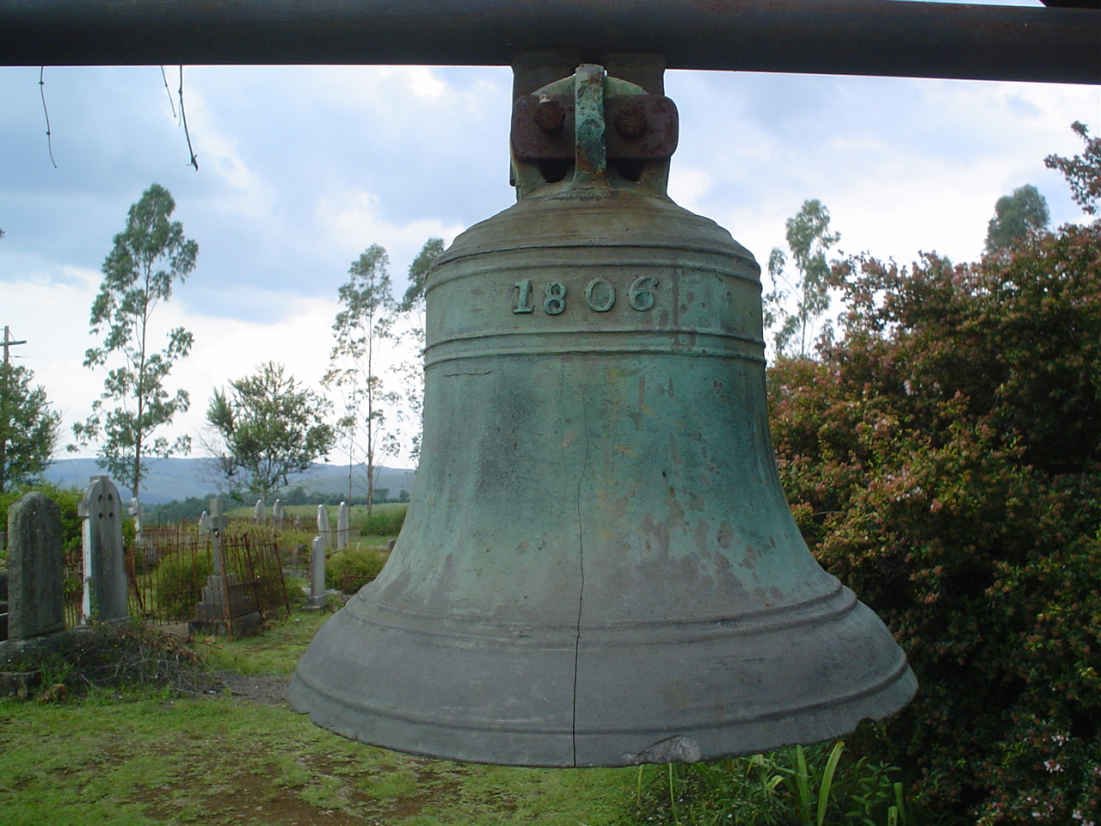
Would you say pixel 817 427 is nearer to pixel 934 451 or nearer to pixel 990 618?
pixel 934 451

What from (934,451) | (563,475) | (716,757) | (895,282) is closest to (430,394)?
(563,475)

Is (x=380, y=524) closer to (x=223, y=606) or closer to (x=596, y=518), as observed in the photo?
(x=223, y=606)

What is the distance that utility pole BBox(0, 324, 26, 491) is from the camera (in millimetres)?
22109

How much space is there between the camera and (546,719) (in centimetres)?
111

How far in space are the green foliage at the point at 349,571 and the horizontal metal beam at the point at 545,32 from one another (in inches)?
445

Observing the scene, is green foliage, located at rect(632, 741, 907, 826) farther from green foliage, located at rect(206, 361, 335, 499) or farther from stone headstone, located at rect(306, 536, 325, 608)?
green foliage, located at rect(206, 361, 335, 499)

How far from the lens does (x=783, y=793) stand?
14.9ft

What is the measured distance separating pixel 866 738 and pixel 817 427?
175 cm

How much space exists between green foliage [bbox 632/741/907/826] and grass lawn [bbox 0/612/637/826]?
271 millimetres

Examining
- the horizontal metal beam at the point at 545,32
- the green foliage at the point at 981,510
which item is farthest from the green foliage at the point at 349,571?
the horizontal metal beam at the point at 545,32

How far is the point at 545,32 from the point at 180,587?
33.1ft

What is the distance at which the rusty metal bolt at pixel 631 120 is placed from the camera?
1.41m

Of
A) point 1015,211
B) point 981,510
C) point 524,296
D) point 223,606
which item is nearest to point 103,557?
point 223,606

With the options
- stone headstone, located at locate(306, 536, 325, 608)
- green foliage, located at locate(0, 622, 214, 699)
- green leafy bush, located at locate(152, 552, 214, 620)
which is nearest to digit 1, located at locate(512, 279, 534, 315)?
green foliage, located at locate(0, 622, 214, 699)
